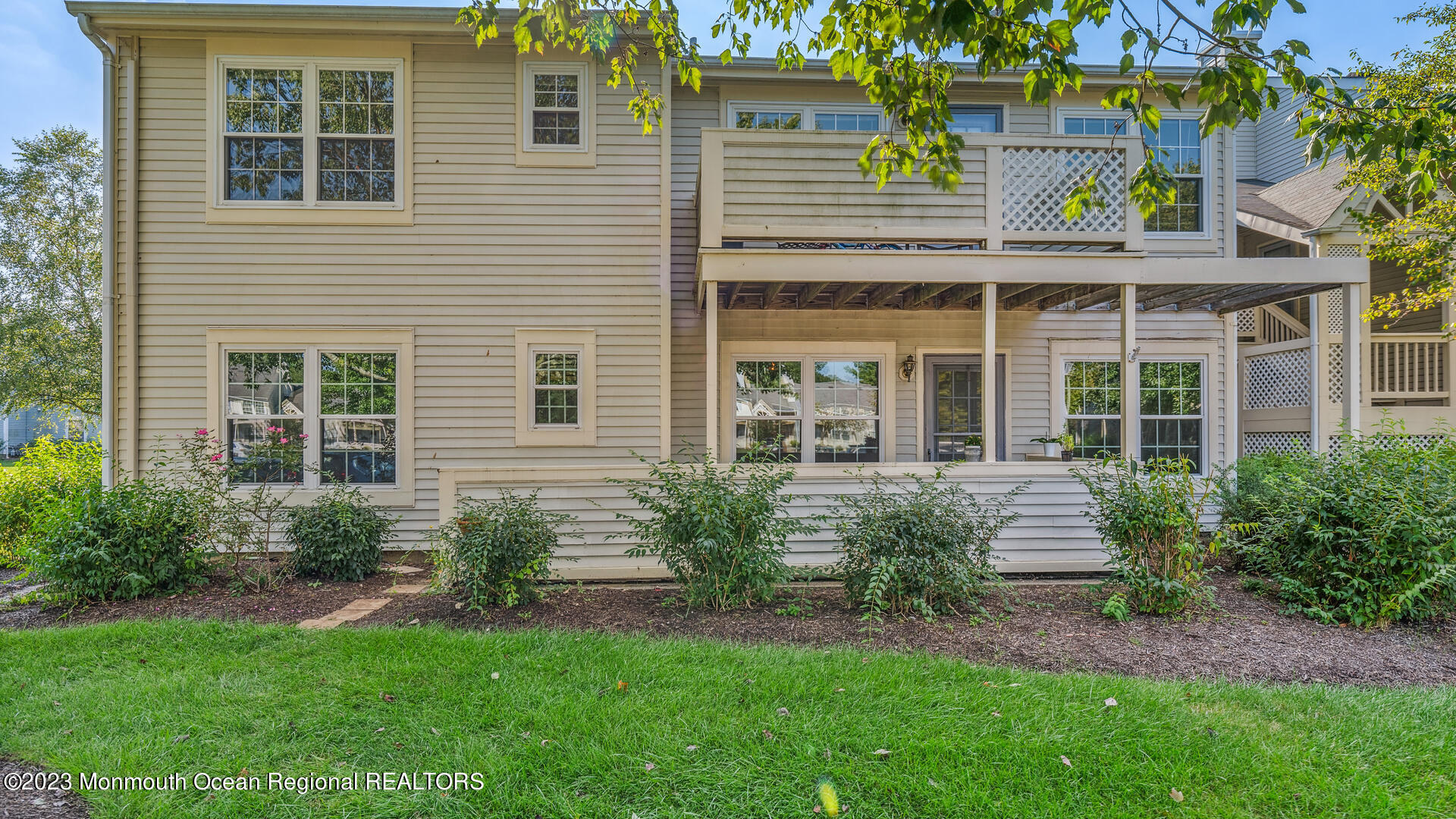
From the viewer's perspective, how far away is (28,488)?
705 centimetres

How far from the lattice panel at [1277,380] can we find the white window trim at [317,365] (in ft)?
34.8

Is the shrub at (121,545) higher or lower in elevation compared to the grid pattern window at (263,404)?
lower

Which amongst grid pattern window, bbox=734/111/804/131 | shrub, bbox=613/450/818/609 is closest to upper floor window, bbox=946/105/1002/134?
grid pattern window, bbox=734/111/804/131

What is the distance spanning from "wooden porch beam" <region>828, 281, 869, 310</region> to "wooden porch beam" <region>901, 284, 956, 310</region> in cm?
63

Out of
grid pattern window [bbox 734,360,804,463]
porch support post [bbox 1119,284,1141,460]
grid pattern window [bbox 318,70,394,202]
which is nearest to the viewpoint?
porch support post [bbox 1119,284,1141,460]

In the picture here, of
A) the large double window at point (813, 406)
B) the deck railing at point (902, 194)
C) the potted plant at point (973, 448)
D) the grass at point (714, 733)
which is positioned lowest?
the grass at point (714, 733)

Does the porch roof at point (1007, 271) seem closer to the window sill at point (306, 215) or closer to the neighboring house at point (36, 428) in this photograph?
the window sill at point (306, 215)

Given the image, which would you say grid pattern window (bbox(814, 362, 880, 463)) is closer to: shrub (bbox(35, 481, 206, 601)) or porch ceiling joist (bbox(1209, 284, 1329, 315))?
porch ceiling joist (bbox(1209, 284, 1329, 315))

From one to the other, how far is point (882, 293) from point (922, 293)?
45cm

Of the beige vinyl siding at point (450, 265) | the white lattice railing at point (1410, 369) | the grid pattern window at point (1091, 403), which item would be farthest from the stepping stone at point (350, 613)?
the white lattice railing at point (1410, 369)

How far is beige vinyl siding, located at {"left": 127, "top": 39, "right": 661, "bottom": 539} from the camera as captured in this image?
7301 mm

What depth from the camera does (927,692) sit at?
320cm

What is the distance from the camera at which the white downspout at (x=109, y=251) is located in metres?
7.09

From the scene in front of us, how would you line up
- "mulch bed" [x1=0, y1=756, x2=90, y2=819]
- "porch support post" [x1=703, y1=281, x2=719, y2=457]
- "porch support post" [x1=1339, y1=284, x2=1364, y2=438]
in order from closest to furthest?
"mulch bed" [x1=0, y1=756, x2=90, y2=819]
"porch support post" [x1=703, y1=281, x2=719, y2=457]
"porch support post" [x1=1339, y1=284, x2=1364, y2=438]
